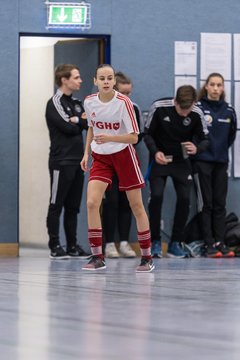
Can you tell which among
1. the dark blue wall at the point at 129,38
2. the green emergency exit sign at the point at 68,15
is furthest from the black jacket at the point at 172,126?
the green emergency exit sign at the point at 68,15

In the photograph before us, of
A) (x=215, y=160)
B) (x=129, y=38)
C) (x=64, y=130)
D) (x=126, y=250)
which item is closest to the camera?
(x=64, y=130)

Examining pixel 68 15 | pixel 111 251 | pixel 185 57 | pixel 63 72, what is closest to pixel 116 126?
pixel 63 72

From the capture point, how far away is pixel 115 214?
31.3 ft

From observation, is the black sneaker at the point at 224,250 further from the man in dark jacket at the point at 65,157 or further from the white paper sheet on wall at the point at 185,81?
the white paper sheet on wall at the point at 185,81

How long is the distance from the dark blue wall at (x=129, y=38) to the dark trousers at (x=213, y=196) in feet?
1.60

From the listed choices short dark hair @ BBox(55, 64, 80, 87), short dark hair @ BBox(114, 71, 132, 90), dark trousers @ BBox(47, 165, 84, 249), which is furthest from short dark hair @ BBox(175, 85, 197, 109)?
dark trousers @ BBox(47, 165, 84, 249)

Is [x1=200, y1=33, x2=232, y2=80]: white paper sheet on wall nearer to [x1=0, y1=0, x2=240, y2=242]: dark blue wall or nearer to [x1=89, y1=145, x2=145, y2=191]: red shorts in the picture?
[x1=0, y1=0, x2=240, y2=242]: dark blue wall

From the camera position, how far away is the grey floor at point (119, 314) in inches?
143

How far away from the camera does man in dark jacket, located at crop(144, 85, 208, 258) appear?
374 inches

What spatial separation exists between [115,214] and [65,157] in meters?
0.77

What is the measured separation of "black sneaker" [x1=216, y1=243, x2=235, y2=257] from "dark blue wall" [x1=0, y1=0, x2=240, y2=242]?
→ 74cm

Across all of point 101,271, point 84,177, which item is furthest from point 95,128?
point 84,177

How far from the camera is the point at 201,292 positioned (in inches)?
227

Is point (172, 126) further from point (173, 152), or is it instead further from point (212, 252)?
point (212, 252)
